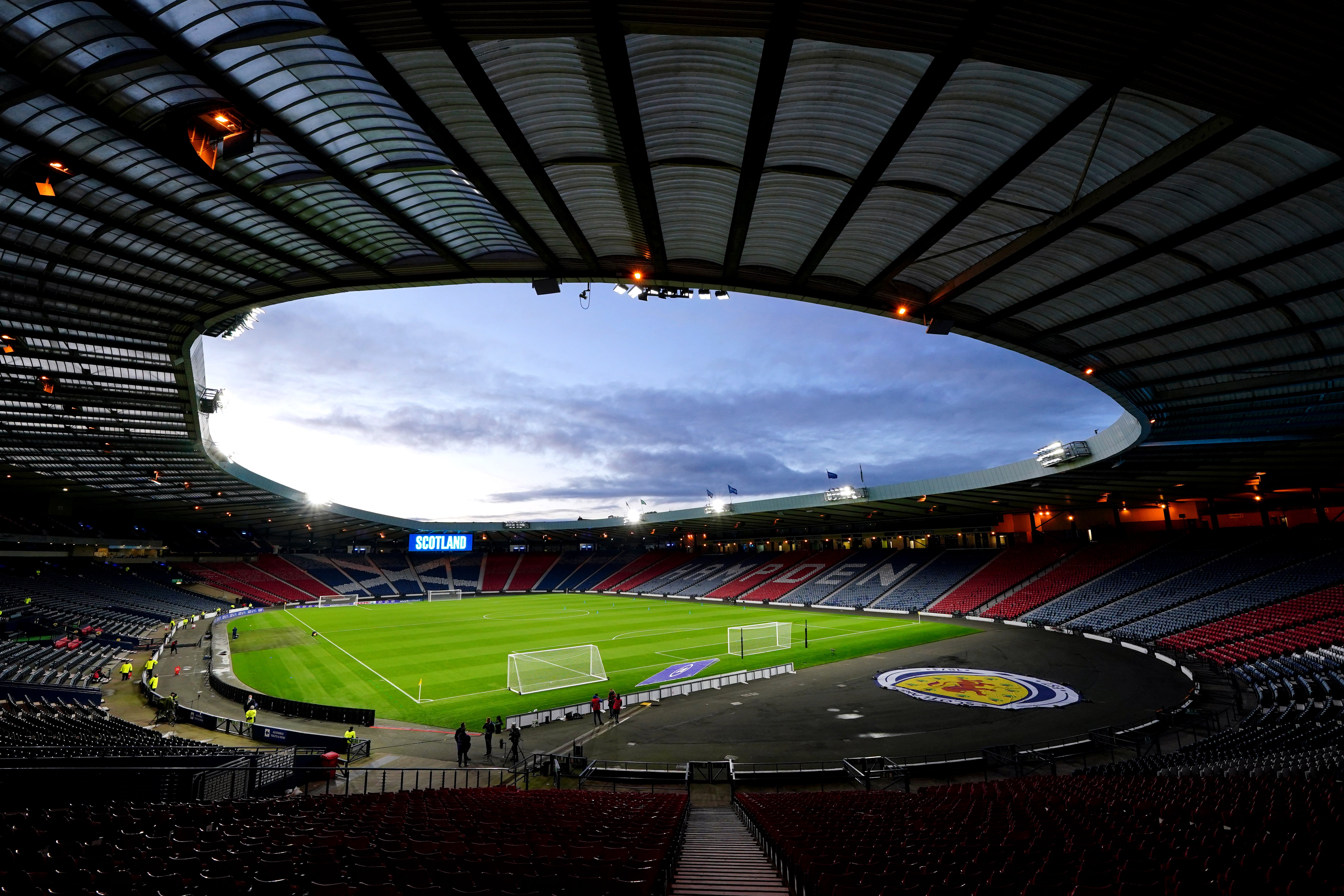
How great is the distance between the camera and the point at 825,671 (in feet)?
111

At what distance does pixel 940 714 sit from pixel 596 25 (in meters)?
26.9

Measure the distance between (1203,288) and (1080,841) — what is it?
47.5ft

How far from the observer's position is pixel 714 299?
20.1 metres

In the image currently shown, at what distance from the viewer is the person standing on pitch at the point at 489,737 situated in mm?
20922

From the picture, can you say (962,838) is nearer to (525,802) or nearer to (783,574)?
(525,802)

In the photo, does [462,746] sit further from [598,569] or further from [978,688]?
[598,569]

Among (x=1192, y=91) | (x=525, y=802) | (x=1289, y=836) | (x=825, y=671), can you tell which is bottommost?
(x=825, y=671)

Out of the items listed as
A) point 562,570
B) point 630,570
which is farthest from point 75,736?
point 562,570

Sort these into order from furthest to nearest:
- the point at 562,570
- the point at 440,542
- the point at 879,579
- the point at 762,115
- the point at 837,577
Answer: the point at 562,570 → the point at 440,542 → the point at 837,577 → the point at 879,579 → the point at 762,115

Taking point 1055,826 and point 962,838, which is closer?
point 962,838

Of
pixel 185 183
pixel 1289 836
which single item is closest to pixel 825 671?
pixel 1289 836

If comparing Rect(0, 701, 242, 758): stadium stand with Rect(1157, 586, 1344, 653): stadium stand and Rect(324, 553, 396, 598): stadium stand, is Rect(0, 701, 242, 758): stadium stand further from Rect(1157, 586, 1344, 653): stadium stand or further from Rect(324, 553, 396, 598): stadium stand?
Rect(324, 553, 396, 598): stadium stand

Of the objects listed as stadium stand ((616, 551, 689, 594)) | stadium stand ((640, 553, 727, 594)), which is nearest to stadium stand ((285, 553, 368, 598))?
stadium stand ((616, 551, 689, 594))

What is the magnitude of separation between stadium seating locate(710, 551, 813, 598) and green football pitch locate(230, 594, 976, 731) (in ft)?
30.2
